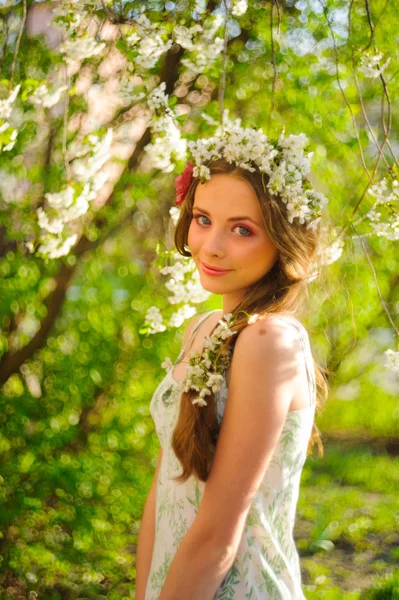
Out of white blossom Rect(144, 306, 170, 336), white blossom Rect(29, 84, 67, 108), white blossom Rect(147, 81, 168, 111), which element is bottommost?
white blossom Rect(144, 306, 170, 336)

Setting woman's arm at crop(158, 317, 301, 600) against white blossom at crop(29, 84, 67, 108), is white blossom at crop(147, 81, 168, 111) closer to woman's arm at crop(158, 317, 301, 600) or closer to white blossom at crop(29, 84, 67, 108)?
white blossom at crop(29, 84, 67, 108)

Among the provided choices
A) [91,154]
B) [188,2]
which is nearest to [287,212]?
[91,154]

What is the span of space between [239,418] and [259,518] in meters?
0.26

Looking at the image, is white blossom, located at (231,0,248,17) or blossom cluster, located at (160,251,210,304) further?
white blossom, located at (231,0,248,17)

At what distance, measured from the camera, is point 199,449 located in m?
1.39

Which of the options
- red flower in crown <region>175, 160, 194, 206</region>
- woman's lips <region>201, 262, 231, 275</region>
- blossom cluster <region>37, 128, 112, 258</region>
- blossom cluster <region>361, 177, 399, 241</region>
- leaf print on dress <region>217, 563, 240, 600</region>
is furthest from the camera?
blossom cluster <region>37, 128, 112, 258</region>

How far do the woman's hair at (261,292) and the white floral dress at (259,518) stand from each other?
61 mm

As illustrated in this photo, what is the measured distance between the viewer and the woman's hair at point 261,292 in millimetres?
1407

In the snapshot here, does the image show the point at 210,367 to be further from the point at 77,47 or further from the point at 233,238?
the point at 77,47

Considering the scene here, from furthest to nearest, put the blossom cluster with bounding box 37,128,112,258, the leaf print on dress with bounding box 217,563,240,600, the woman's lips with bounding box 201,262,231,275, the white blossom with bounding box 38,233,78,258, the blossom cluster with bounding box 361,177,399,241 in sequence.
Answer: the white blossom with bounding box 38,233,78,258, the blossom cluster with bounding box 37,128,112,258, the blossom cluster with bounding box 361,177,399,241, the woman's lips with bounding box 201,262,231,275, the leaf print on dress with bounding box 217,563,240,600

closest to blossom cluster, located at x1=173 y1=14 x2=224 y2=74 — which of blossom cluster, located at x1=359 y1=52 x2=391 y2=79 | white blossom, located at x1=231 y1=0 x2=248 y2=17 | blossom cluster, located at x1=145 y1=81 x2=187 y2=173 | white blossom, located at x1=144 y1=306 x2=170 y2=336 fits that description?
white blossom, located at x1=231 y1=0 x2=248 y2=17

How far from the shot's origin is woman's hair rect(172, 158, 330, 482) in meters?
1.41

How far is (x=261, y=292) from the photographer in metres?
1.57

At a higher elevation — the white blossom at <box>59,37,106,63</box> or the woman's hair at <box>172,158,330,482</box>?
the white blossom at <box>59,37,106,63</box>
